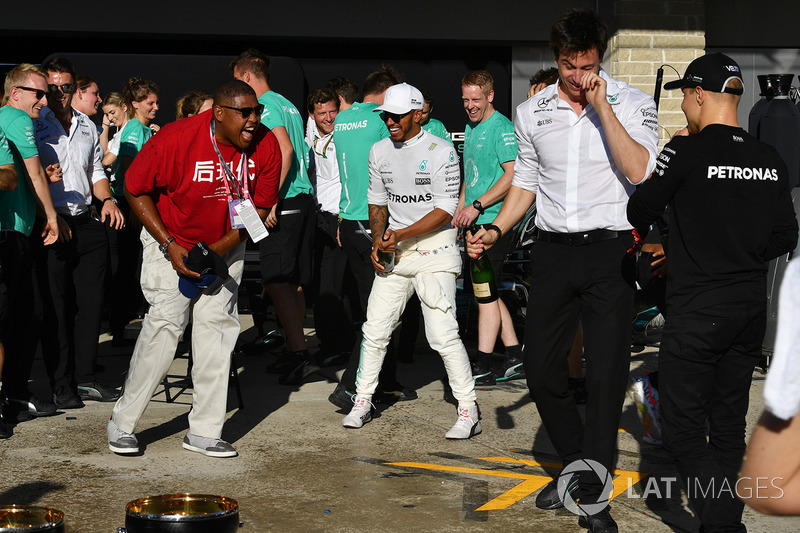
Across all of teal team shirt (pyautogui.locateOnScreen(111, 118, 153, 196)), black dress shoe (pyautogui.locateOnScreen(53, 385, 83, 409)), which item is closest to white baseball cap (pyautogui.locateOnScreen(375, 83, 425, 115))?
black dress shoe (pyautogui.locateOnScreen(53, 385, 83, 409))

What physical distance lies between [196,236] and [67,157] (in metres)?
1.78

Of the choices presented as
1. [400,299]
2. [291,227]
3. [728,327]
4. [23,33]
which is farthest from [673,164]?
[23,33]

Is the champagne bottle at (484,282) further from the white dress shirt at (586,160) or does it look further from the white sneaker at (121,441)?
the white sneaker at (121,441)

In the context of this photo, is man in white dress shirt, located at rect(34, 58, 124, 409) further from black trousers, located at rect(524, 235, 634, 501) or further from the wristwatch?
black trousers, located at rect(524, 235, 634, 501)

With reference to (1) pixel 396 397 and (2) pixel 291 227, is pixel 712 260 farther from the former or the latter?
(2) pixel 291 227

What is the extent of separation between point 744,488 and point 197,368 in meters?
4.10

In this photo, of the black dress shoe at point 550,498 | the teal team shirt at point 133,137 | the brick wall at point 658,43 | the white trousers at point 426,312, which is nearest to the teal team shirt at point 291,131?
the teal team shirt at point 133,137

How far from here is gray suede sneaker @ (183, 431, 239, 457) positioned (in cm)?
561

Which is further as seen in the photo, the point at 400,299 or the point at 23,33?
the point at 23,33

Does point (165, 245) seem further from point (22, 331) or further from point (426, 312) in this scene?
point (426, 312)

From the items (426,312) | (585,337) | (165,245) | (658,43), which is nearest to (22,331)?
(165,245)

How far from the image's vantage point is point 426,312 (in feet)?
20.3

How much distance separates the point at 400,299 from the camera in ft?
20.7

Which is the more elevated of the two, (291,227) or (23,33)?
(23,33)
